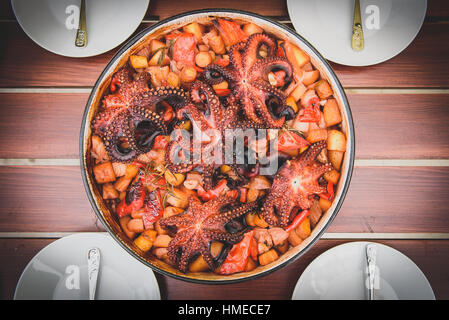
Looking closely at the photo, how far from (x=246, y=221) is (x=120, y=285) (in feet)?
1.84

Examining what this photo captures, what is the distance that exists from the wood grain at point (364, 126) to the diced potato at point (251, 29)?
500 mm

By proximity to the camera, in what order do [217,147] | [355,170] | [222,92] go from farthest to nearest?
[355,170] < [222,92] < [217,147]

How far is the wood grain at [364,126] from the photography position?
1.29 m

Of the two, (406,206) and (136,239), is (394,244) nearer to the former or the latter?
(406,206)

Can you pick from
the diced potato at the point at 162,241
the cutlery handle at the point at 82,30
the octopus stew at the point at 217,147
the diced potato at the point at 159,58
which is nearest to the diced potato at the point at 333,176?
the octopus stew at the point at 217,147

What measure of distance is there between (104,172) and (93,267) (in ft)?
1.24

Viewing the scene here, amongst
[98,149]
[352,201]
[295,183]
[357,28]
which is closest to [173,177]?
→ [98,149]

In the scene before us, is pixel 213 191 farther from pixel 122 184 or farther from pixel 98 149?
pixel 98 149

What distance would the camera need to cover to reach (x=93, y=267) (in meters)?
1.17

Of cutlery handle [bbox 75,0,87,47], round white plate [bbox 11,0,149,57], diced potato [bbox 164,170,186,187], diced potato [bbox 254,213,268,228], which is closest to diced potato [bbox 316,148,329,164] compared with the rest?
diced potato [bbox 254,213,268,228]

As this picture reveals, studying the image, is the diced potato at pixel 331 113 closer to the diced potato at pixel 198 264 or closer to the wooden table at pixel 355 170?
the wooden table at pixel 355 170

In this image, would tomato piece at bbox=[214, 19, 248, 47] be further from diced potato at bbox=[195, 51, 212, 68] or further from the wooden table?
the wooden table

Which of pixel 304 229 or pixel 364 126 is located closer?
pixel 304 229
